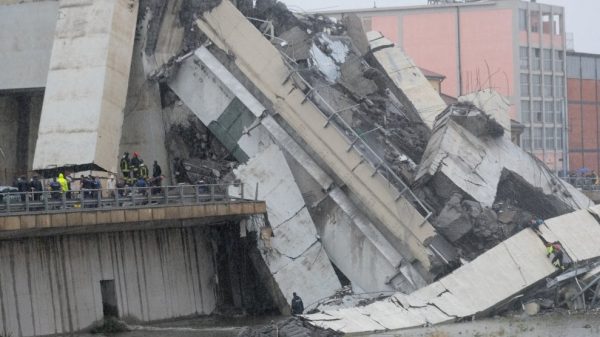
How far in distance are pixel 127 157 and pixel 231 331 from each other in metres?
8.97

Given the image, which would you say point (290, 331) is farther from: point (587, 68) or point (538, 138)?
point (587, 68)

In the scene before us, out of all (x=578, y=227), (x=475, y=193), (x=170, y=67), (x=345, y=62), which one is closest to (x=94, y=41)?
(x=170, y=67)

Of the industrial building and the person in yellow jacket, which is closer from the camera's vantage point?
the industrial building

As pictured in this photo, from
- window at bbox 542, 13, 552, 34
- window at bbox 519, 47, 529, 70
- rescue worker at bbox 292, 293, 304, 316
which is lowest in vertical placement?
rescue worker at bbox 292, 293, 304, 316

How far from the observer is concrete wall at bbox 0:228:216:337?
35438mm

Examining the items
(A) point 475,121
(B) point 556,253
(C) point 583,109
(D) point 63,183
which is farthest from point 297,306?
(C) point 583,109

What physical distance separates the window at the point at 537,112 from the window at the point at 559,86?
68.1 inches

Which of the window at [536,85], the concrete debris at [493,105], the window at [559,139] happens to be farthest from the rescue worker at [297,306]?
the window at [559,139]

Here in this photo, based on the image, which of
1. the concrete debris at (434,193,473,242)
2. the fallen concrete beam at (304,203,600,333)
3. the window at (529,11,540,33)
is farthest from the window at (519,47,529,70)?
the fallen concrete beam at (304,203,600,333)

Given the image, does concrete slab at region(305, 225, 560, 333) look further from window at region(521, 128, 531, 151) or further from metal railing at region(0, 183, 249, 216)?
window at region(521, 128, 531, 151)

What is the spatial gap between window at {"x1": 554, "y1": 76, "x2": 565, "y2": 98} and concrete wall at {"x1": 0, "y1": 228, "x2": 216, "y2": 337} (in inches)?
1786

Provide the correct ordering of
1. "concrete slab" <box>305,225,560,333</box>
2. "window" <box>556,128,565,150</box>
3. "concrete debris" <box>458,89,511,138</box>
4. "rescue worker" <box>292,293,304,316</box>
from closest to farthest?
"concrete slab" <box>305,225,560,333</box>
"rescue worker" <box>292,293,304,316</box>
"concrete debris" <box>458,89,511,138</box>
"window" <box>556,128,565,150</box>

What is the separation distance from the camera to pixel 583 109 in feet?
283

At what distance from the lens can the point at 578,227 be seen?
1582 inches
